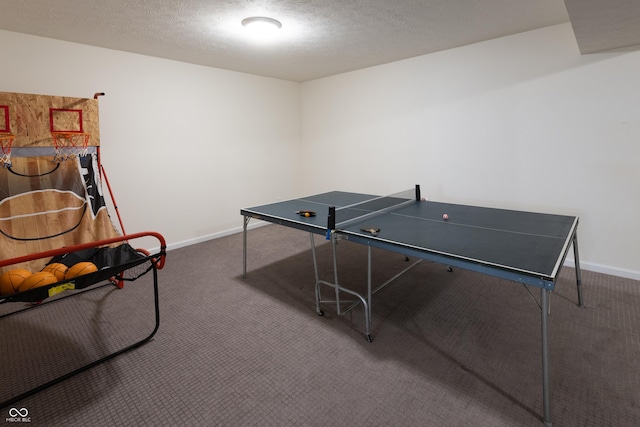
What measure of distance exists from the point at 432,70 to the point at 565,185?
6.81ft

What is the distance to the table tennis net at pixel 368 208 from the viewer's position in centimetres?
276

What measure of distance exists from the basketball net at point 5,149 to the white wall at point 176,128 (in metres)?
0.71

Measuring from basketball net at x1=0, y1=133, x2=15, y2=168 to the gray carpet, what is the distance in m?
1.32

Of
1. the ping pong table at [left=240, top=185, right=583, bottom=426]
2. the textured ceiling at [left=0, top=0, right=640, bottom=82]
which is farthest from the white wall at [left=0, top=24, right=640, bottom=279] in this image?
the ping pong table at [left=240, top=185, right=583, bottom=426]

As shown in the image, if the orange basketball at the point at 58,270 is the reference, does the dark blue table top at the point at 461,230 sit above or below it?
above

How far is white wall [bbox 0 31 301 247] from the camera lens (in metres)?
3.44

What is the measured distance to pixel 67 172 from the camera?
311 cm

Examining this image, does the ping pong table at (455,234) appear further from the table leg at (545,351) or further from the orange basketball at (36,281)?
the orange basketball at (36,281)

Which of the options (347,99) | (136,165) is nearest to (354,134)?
(347,99)

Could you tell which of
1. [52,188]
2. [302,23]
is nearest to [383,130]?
[302,23]

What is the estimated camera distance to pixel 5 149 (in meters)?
2.79

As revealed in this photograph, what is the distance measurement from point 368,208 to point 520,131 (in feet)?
6.60

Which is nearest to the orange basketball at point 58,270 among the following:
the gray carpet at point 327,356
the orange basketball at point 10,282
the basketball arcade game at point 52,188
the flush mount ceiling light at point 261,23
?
the basketball arcade game at point 52,188

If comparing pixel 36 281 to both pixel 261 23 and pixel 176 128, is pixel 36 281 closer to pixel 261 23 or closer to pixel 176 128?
pixel 261 23
